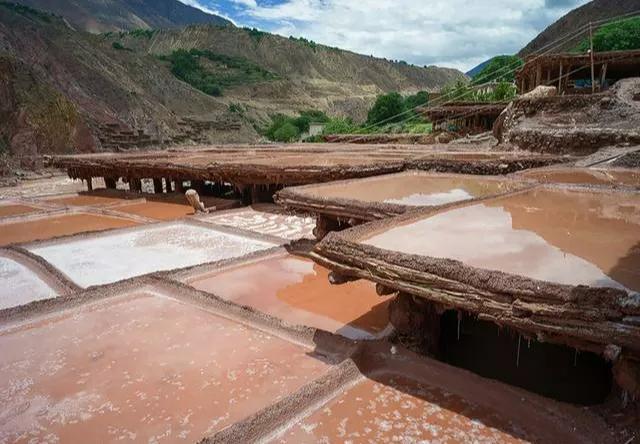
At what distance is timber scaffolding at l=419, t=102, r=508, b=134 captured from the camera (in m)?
21.3

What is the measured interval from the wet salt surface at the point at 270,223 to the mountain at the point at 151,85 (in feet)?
67.7

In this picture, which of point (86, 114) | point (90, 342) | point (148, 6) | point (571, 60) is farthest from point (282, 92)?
point (148, 6)

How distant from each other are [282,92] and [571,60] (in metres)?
55.6

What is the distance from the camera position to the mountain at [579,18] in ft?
141

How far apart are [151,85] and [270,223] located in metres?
45.6

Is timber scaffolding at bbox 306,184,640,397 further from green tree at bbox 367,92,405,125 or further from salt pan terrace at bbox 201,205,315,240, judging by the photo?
green tree at bbox 367,92,405,125

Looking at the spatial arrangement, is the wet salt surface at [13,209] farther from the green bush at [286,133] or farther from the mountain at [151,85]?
the green bush at [286,133]

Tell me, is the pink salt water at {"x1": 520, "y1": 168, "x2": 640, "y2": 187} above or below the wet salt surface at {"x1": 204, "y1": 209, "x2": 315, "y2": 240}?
above

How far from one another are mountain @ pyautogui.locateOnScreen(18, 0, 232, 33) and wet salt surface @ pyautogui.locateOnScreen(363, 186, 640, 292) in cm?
9346

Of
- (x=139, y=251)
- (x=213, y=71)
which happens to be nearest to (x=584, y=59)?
(x=139, y=251)

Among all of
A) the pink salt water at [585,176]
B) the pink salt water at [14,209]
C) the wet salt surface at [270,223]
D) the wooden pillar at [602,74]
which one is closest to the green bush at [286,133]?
the wooden pillar at [602,74]

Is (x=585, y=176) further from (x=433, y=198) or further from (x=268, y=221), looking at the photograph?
(x=268, y=221)

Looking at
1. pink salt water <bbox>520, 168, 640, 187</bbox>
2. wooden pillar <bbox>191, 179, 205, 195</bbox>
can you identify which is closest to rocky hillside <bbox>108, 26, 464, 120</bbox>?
wooden pillar <bbox>191, 179, 205, 195</bbox>

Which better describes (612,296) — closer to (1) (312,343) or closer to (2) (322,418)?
(2) (322,418)
